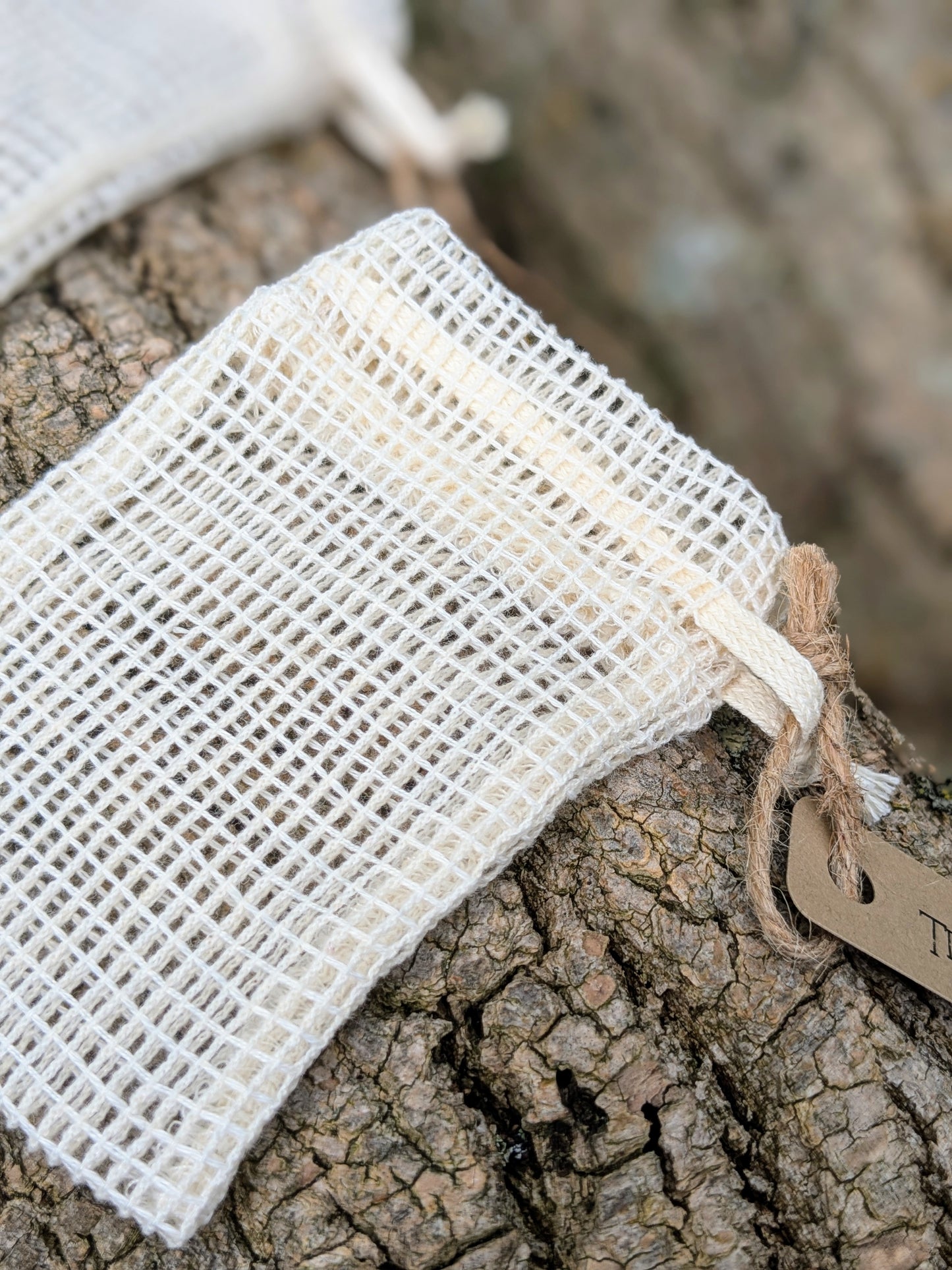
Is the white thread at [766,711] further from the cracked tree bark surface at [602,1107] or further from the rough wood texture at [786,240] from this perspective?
the rough wood texture at [786,240]

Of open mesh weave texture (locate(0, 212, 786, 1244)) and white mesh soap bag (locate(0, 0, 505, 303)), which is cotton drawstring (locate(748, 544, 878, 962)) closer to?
open mesh weave texture (locate(0, 212, 786, 1244))

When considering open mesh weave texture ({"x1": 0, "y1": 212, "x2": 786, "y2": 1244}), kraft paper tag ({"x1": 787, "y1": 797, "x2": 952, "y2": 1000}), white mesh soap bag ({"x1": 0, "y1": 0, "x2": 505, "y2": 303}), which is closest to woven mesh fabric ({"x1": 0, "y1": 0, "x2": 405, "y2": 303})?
white mesh soap bag ({"x1": 0, "y1": 0, "x2": 505, "y2": 303})

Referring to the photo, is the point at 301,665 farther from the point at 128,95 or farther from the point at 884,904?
the point at 128,95

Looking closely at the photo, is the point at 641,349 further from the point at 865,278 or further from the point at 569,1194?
the point at 569,1194

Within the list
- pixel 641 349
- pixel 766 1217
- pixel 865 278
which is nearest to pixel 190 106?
pixel 641 349

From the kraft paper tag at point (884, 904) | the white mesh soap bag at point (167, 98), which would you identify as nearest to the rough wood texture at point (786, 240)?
the white mesh soap bag at point (167, 98)

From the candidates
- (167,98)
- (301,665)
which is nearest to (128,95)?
(167,98)

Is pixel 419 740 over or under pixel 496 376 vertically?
under
